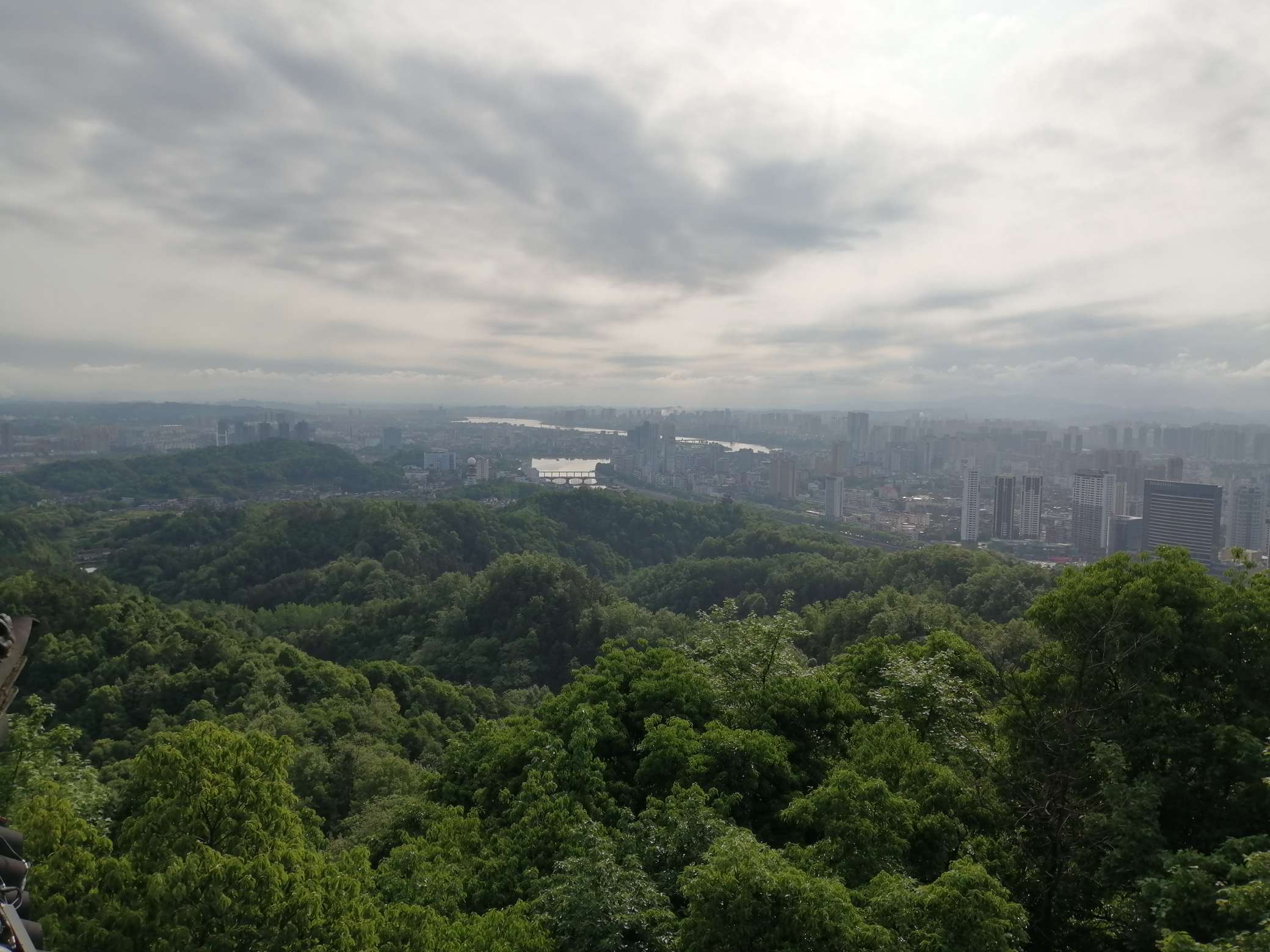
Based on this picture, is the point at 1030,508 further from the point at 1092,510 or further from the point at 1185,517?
the point at 1185,517

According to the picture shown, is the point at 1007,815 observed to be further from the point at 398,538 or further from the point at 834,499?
the point at 834,499

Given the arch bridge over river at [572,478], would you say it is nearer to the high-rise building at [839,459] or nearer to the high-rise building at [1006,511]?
the high-rise building at [839,459]

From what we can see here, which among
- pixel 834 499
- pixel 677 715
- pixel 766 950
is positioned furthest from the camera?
pixel 834 499

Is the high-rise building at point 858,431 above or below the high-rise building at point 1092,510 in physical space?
above

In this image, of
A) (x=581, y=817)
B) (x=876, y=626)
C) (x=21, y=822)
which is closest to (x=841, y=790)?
A: (x=581, y=817)

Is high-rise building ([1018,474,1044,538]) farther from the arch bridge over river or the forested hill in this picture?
the forested hill

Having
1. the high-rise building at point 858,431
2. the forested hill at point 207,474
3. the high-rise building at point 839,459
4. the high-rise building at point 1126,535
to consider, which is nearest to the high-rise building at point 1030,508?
the high-rise building at point 1126,535

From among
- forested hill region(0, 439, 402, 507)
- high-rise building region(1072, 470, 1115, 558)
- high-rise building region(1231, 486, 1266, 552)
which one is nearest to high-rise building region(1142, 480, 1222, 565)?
high-rise building region(1231, 486, 1266, 552)
